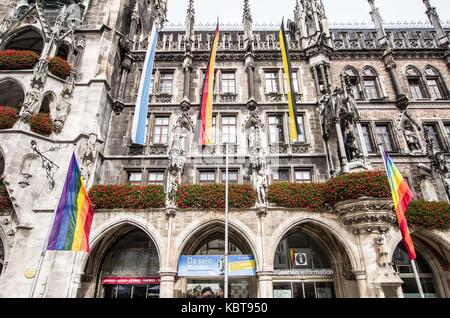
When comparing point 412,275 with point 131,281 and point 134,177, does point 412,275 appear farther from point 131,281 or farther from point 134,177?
point 134,177

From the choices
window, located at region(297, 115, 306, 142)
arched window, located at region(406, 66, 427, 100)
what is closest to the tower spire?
arched window, located at region(406, 66, 427, 100)

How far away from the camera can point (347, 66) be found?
20672 mm

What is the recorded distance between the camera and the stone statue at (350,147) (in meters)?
14.8

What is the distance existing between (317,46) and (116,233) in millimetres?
19654

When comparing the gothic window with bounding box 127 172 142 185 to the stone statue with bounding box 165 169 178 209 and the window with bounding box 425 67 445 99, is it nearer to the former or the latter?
the stone statue with bounding box 165 169 178 209

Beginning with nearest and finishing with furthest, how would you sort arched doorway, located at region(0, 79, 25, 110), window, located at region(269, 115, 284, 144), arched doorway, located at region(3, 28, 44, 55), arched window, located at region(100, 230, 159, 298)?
arched window, located at region(100, 230, 159, 298) < arched doorway, located at region(0, 79, 25, 110) < arched doorway, located at region(3, 28, 44, 55) < window, located at region(269, 115, 284, 144)

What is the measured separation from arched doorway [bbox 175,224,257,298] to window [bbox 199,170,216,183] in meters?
3.34

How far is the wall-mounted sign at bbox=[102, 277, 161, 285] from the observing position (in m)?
14.5

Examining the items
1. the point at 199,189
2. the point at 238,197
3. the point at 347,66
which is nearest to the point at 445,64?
the point at 347,66

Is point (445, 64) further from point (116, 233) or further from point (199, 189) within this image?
point (116, 233)

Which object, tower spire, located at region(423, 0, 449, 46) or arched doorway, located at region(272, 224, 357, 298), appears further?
tower spire, located at region(423, 0, 449, 46)

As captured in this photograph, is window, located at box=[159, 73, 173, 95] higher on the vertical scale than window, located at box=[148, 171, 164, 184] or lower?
higher

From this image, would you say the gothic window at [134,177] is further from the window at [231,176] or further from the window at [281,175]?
the window at [281,175]

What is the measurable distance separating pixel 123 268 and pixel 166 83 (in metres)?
13.5
